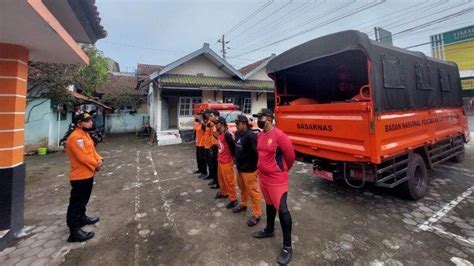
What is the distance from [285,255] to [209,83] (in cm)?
1125

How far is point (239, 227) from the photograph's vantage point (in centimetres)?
346

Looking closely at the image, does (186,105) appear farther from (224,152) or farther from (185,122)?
(224,152)

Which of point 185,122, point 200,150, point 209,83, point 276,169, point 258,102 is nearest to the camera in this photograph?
point 276,169

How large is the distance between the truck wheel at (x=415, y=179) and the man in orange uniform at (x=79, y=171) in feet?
17.5

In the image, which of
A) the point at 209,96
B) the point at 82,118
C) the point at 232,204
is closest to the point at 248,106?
the point at 209,96

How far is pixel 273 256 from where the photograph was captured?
2746 millimetres

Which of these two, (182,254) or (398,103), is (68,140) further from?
(398,103)

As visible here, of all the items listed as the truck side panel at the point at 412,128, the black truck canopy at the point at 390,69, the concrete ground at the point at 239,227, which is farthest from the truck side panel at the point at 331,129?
the concrete ground at the point at 239,227

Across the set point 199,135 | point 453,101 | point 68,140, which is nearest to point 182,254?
point 68,140

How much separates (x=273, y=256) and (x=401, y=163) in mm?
2992

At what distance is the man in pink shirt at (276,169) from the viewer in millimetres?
2691

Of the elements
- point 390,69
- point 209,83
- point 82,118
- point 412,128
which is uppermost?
point 209,83

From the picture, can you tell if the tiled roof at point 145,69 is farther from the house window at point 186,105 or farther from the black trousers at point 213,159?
the black trousers at point 213,159

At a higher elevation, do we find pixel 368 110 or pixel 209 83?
pixel 209 83
